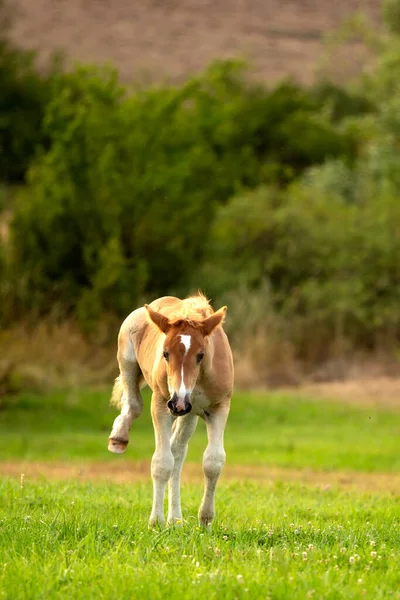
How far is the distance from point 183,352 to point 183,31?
3819 inches

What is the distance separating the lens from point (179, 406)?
770 centimetres

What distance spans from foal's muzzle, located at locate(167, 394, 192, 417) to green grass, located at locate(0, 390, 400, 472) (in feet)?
36.4

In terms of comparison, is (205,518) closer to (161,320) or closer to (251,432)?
(161,320)

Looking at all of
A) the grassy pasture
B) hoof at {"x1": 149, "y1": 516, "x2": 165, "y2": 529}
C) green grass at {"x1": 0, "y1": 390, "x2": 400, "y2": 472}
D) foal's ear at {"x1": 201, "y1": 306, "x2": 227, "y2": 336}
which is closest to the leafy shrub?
green grass at {"x1": 0, "y1": 390, "x2": 400, "y2": 472}

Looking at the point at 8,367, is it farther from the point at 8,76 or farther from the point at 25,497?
the point at 8,76

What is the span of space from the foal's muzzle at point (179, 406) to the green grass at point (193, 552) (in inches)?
32.7

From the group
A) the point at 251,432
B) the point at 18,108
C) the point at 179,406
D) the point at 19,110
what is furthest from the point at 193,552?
the point at 18,108

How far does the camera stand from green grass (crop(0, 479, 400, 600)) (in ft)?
20.1

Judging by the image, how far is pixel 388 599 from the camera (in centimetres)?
602

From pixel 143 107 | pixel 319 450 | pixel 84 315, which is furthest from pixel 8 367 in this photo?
pixel 143 107

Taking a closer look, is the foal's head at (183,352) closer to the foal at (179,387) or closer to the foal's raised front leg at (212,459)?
the foal at (179,387)

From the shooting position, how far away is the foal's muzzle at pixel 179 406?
25.2 feet

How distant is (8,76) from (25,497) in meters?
43.3

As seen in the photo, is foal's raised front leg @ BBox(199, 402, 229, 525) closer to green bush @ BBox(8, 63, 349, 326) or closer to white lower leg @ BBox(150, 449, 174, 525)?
white lower leg @ BBox(150, 449, 174, 525)
